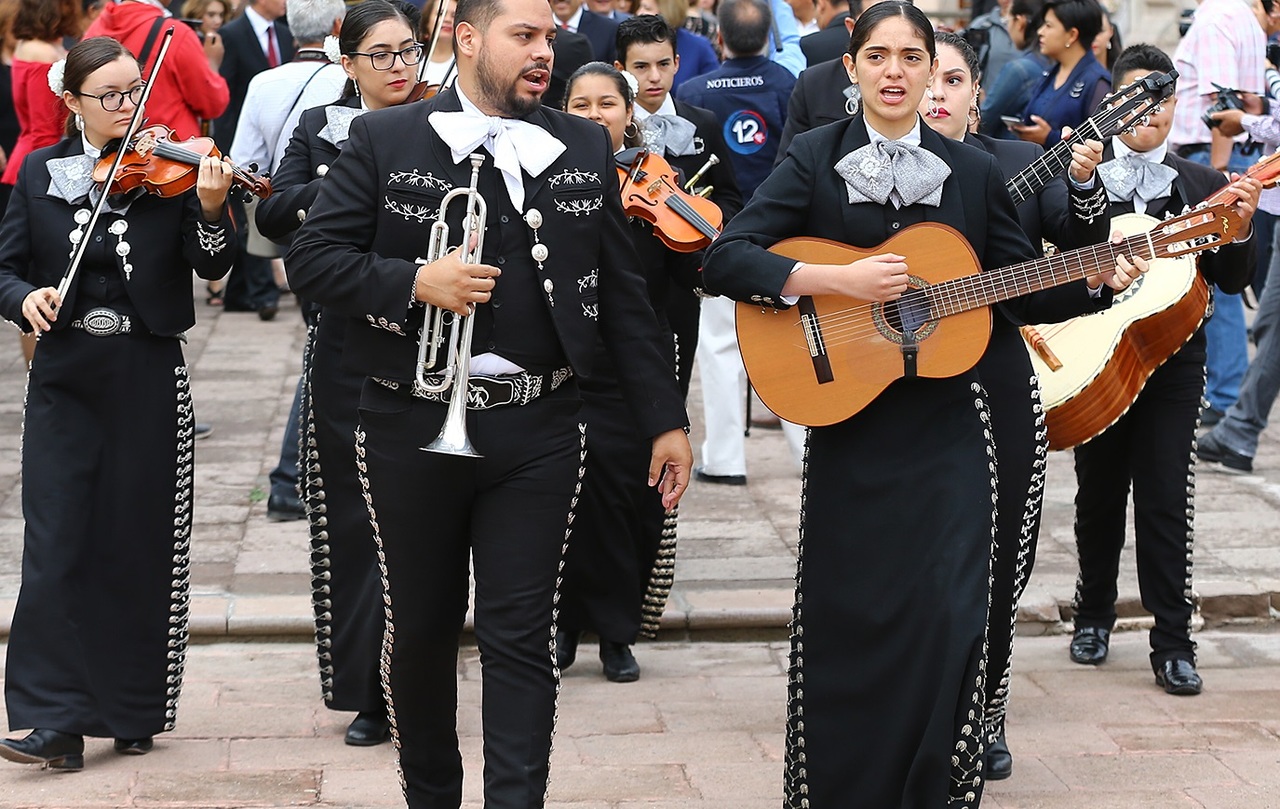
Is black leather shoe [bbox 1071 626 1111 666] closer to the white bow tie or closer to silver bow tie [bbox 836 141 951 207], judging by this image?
silver bow tie [bbox 836 141 951 207]

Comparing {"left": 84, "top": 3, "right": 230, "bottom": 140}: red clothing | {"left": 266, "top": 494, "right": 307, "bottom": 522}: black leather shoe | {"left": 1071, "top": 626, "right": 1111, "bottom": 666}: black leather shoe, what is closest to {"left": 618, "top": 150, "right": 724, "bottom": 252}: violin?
{"left": 1071, "top": 626, "right": 1111, "bottom": 666}: black leather shoe

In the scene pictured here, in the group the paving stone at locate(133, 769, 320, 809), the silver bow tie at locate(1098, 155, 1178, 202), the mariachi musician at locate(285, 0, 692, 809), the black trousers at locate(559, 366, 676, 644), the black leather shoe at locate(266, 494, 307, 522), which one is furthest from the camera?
the black leather shoe at locate(266, 494, 307, 522)

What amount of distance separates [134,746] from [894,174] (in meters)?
2.71

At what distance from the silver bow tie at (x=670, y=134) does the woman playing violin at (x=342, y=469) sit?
1.01 meters

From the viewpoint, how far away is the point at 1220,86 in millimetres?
8547

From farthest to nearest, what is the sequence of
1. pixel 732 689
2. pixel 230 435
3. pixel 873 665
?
pixel 230 435, pixel 732 689, pixel 873 665

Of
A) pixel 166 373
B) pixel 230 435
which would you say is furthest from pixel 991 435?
pixel 230 435

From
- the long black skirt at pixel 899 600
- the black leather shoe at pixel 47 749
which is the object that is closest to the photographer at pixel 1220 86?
the long black skirt at pixel 899 600

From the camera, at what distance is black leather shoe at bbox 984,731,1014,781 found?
4.97 metres

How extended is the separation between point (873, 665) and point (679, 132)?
2525mm

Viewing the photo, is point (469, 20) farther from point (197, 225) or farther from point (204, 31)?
point (204, 31)

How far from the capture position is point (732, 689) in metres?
5.86

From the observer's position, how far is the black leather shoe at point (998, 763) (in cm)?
497

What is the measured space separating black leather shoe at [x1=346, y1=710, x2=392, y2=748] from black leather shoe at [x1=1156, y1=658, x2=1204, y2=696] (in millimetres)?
2436
